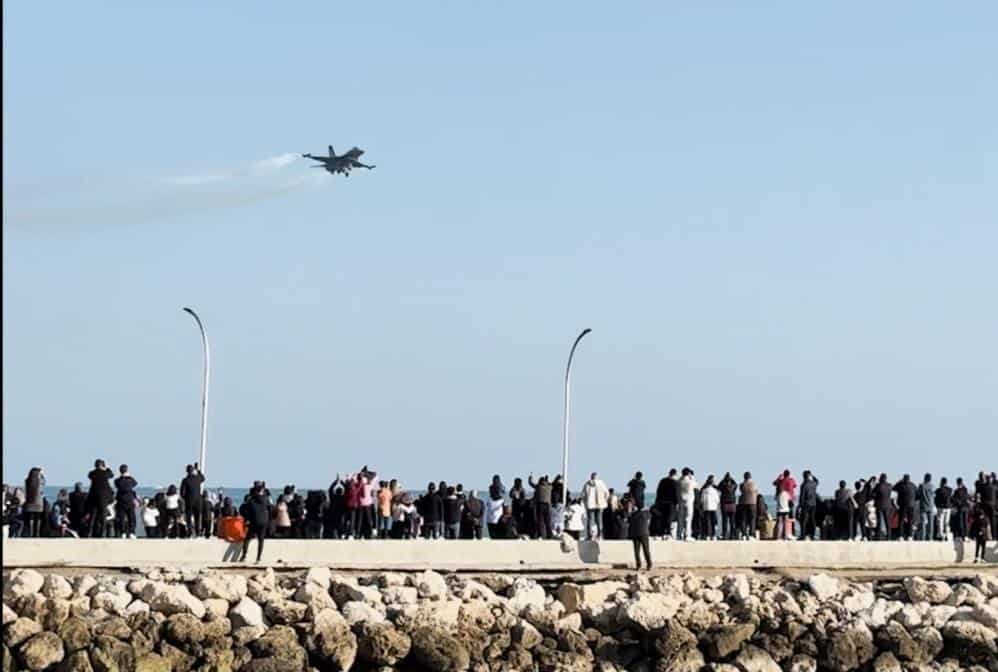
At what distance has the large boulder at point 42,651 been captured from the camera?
2655cm

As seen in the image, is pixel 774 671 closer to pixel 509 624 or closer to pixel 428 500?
pixel 509 624

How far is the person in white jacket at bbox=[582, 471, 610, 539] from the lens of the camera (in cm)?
3856

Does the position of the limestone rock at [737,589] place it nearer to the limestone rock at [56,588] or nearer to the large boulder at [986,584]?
the large boulder at [986,584]

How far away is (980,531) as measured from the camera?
38.8 meters

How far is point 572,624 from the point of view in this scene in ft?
97.8

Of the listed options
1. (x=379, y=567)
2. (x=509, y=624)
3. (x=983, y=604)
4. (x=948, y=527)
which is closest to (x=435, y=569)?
(x=379, y=567)

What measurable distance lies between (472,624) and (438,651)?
124cm

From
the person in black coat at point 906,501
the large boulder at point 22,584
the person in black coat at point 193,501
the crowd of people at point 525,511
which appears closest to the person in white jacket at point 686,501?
the crowd of people at point 525,511

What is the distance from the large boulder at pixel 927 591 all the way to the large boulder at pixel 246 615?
37.8 feet

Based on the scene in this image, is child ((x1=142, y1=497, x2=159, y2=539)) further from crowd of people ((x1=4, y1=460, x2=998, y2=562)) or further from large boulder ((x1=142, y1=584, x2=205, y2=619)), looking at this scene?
large boulder ((x1=142, y1=584, x2=205, y2=619))

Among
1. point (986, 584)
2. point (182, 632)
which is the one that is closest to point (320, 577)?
point (182, 632)

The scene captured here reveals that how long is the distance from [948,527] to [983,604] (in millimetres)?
9045

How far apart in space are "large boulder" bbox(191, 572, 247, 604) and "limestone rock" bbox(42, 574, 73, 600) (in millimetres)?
1937

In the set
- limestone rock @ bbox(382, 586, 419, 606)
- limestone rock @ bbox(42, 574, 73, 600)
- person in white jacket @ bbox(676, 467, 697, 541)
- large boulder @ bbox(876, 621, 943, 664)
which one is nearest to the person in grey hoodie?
person in white jacket @ bbox(676, 467, 697, 541)
